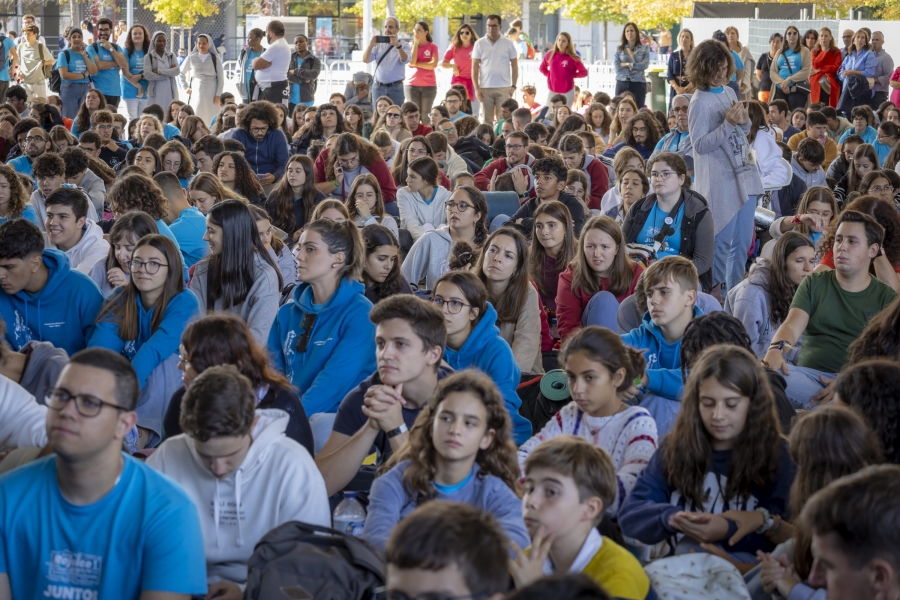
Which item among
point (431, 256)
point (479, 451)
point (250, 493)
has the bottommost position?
point (250, 493)

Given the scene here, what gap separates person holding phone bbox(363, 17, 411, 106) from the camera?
53.6 feet

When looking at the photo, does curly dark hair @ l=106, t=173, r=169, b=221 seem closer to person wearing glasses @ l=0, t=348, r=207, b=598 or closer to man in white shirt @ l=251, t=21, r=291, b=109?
person wearing glasses @ l=0, t=348, r=207, b=598

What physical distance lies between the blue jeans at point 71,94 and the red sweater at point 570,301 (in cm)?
1168

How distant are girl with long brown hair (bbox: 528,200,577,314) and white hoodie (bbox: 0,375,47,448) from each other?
11.4 feet

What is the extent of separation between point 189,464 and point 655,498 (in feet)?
5.29

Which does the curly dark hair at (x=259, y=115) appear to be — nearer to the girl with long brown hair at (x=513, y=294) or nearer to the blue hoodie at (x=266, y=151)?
the blue hoodie at (x=266, y=151)

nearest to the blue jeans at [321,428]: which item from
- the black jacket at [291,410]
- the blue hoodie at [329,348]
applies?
the blue hoodie at [329,348]

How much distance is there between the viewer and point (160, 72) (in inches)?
636

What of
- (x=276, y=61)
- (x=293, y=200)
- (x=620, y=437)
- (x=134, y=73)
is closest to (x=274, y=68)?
(x=276, y=61)

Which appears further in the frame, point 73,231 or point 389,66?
point 389,66

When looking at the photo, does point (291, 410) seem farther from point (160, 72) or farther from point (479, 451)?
point (160, 72)

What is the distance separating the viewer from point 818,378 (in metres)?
5.56

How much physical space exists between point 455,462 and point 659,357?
1799 millimetres

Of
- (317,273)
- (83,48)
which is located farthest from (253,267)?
(83,48)
